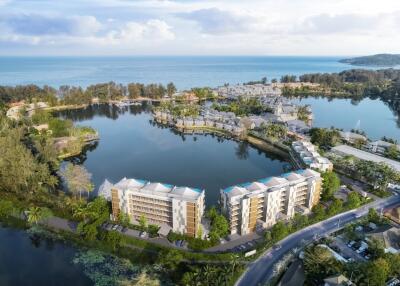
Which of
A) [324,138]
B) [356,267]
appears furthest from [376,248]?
[324,138]

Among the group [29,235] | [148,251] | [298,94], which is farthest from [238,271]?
[298,94]

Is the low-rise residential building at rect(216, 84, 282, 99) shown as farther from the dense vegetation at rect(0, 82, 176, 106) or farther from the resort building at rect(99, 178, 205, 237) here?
the resort building at rect(99, 178, 205, 237)

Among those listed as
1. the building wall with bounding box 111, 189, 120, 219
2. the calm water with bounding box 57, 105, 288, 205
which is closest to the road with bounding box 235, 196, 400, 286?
the calm water with bounding box 57, 105, 288, 205

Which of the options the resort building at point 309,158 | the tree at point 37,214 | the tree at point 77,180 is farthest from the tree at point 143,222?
the resort building at point 309,158

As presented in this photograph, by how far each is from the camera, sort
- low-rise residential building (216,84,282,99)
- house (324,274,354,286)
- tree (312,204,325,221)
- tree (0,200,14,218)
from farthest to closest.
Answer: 1. low-rise residential building (216,84,282,99)
2. tree (0,200,14,218)
3. tree (312,204,325,221)
4. house (324,274,354,286)

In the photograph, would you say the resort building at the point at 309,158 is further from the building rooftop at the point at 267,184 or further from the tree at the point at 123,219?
the tree at the point at 123,219

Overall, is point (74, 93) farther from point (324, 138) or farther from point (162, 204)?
point (162, 204)
